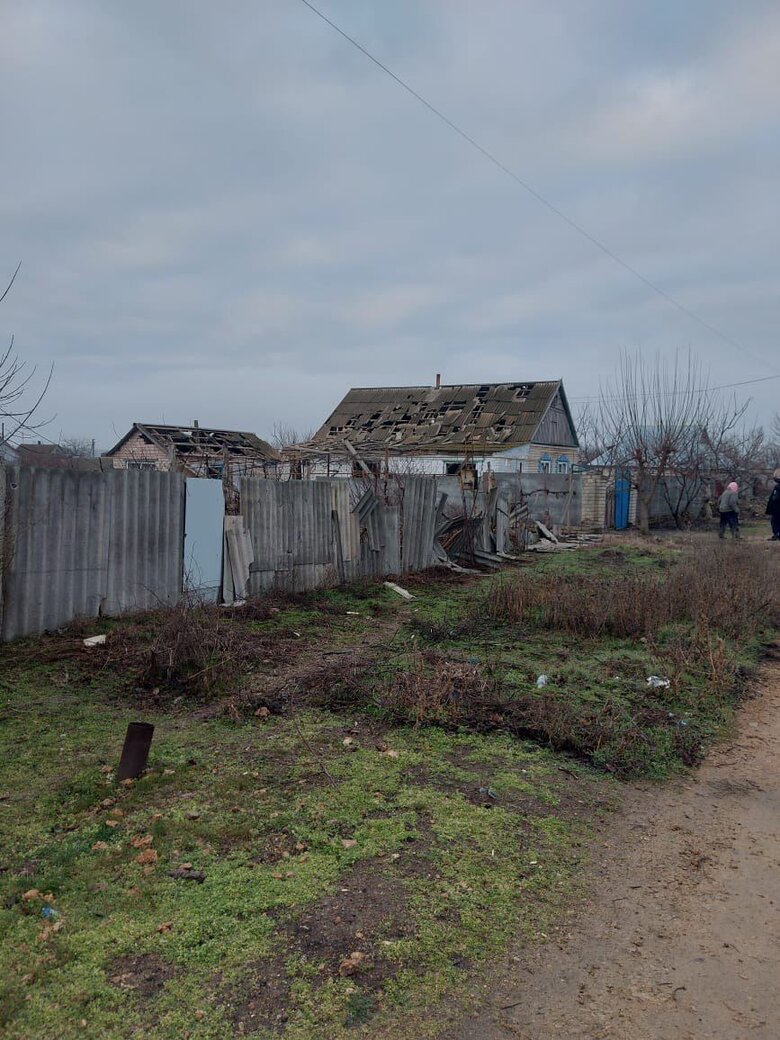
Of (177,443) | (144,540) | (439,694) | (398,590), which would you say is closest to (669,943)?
(439,694)

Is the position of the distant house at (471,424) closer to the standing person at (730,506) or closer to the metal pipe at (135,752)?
the standing person at (730,506)

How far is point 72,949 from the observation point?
8.64ft

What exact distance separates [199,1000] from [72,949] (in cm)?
58

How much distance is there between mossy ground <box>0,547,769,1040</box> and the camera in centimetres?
242

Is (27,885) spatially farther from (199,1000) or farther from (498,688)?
(498,688)

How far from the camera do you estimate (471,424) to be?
32.8m

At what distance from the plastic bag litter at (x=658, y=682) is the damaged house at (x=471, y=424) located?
74.6 feet

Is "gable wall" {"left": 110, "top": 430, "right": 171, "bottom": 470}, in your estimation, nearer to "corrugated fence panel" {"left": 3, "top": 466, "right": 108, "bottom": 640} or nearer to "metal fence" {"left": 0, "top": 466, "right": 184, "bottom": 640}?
"metal fence" {"left": 0, "top": 466, "right": 184, "bottom": 640}

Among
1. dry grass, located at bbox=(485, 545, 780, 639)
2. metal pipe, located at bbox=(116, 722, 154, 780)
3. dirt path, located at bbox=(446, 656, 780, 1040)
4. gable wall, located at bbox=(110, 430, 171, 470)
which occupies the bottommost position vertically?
dirt path, located at bbox=(446, 656, 780, 1040)

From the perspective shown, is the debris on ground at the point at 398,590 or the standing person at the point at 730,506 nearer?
the debris on ground at the point at 398,590

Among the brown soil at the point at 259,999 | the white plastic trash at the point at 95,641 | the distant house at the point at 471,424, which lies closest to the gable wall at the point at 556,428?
the distant house at the point at 471,424

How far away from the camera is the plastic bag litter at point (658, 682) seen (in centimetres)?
580

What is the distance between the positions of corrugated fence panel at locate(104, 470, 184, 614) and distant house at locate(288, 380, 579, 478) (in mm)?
20388

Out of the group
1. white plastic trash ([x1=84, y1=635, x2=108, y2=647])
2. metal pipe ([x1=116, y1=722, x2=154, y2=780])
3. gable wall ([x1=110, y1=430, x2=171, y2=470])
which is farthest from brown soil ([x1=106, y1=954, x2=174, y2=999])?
gable wall ([x1=110, y1=430, x2=171, y2=470])
